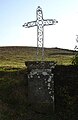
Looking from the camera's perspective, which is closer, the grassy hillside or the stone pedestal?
the stone pedestal

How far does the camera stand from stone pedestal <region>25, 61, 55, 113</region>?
47.0 feet

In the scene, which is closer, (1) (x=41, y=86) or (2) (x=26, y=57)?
(1) (x=41, y=86)

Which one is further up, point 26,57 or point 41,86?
point 26,57

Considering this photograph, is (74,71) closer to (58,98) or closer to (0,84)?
(58,98)

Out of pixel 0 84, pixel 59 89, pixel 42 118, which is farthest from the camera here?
pixel 0 84

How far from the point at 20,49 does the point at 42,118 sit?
3859cm

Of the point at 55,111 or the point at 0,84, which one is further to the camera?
the point at 0,84

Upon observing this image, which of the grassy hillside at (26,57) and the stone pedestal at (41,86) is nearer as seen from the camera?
the stone pedestal at (41,86)

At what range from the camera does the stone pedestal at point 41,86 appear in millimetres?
14320

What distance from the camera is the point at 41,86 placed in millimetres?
14477

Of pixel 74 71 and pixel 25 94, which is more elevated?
pixel 74 71

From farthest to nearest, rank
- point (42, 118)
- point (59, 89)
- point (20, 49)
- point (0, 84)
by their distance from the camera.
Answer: point (20, 49)
point (0, 84)
point (59, 89)
point (42, 118)

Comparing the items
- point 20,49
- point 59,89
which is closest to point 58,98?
point 59,89

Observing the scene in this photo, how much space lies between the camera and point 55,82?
1493cm
